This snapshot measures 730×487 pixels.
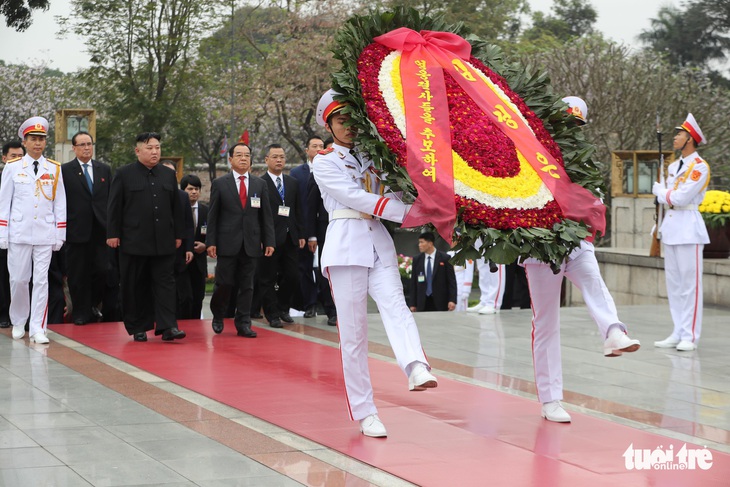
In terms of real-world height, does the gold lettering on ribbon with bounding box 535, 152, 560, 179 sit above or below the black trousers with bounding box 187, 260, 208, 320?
above

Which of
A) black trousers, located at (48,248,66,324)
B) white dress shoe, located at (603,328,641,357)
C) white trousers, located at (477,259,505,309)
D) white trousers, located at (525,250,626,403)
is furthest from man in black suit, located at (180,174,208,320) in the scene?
white dress shoe, located at (603,328,641,357)

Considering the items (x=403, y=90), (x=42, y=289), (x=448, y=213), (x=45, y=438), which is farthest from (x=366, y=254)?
(x=42, y=289)

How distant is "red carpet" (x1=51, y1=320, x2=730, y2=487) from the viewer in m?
5.52

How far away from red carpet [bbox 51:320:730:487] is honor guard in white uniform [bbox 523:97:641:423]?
21 cm

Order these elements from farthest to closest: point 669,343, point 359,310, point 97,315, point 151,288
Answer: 1. point 97,315
2. point 669,343
3. point 151,288
4. point 359,310

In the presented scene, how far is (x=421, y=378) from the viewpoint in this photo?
234 inches

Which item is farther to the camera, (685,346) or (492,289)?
(492,289)

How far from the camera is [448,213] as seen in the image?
19.7 feet

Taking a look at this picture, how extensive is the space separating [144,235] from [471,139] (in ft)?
15.0

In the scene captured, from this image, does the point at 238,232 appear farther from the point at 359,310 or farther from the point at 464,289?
the point at 464,289

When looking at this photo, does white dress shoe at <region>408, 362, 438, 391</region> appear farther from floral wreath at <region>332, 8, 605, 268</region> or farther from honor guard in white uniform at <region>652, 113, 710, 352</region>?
honor guard in white uniform at <region>652, 113, 710, 352</region>

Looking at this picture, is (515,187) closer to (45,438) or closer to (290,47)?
(45,438)

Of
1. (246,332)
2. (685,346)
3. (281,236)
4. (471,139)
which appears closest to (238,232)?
(281,236)

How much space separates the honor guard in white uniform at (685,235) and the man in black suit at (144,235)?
4.81 meters
